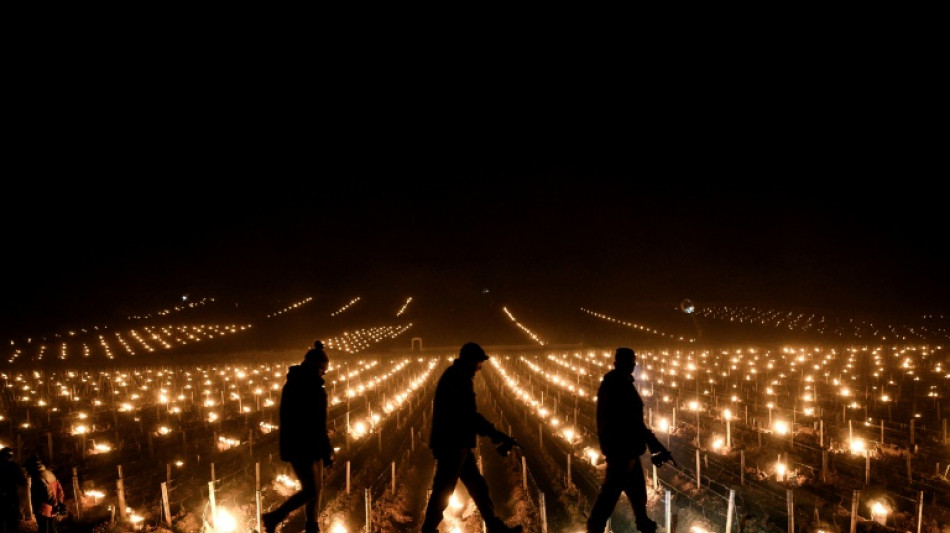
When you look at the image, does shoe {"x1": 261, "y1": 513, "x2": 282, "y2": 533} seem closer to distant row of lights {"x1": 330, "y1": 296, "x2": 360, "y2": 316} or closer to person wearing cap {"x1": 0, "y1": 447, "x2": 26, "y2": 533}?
person wearing cap {"x1": 0, "y1": 447, "x2": 26, "y2": 533}

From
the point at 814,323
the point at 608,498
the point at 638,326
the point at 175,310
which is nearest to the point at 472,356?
the point at 608,498

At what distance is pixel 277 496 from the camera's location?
8977mm

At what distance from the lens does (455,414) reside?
4.56 meters

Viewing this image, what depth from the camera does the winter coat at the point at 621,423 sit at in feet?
15.5

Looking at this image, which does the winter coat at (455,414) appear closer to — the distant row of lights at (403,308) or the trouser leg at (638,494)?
the trouser leg at (638,494)

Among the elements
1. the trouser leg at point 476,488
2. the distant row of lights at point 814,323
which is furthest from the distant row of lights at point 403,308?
the trouser leg at point 476,488

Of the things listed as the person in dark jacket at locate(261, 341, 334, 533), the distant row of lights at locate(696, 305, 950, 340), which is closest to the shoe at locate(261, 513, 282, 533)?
the person in dark jacket at locate(261, 341, 334, 533)

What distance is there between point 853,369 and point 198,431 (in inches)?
995

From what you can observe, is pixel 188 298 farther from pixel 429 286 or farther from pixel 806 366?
pixel 806 366

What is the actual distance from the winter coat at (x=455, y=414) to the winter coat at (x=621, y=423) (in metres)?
0.99

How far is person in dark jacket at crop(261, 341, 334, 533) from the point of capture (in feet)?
15.2

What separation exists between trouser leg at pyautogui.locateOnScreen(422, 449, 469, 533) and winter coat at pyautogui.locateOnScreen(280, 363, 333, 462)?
100 centimetres

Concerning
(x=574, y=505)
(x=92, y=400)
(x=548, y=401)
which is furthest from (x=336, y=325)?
(x=574, y=505)

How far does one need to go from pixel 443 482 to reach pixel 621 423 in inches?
62.7
